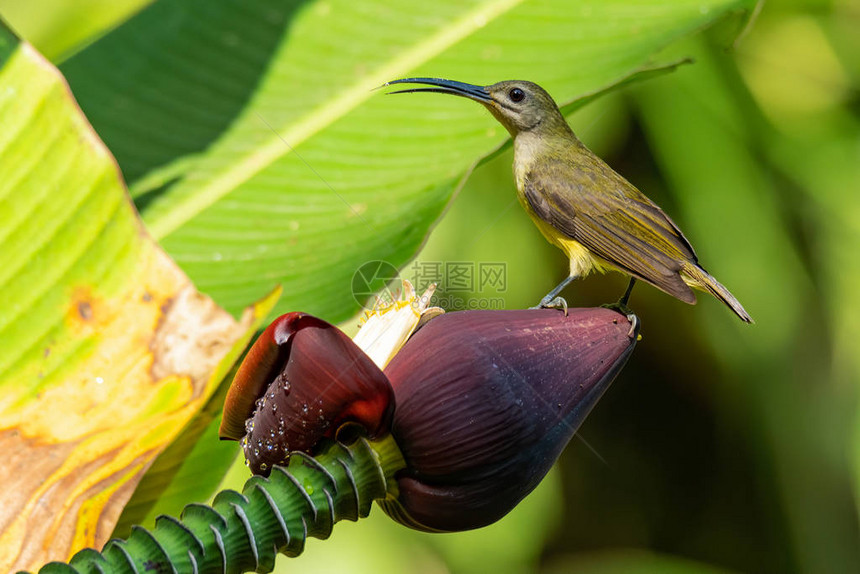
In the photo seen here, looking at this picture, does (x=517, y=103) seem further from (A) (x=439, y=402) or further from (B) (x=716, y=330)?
(B) (x=716, y=330)

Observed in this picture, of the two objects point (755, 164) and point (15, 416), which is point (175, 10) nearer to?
point (15, 416)

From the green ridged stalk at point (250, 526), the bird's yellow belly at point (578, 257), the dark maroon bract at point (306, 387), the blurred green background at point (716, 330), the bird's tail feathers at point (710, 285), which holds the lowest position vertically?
the blurred green background at point (716, 330)

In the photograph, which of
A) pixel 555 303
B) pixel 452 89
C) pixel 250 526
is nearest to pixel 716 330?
pixel 452 89

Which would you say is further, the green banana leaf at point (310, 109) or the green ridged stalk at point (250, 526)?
the green banana leaf at point (310, 109)

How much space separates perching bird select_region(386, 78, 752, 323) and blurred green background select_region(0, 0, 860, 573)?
1.24ft

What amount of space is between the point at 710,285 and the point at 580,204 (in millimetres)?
202

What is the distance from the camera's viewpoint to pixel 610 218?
1090mm

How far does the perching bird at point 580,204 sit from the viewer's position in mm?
1029

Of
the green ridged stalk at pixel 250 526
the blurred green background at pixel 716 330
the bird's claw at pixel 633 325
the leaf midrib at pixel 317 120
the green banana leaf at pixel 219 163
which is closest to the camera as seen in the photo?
the green ridged stalk at pixel 250 526

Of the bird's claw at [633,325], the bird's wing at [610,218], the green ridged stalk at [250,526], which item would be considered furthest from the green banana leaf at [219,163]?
the bird's claw at [633,325]

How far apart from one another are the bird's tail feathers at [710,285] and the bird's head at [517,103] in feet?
0.91

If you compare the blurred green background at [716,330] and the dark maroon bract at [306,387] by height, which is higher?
the dark maroon bract at [306,387]

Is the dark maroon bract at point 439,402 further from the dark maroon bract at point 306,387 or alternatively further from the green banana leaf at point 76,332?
the green banana leaf at point 76,332

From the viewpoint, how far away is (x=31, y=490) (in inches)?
26.4
